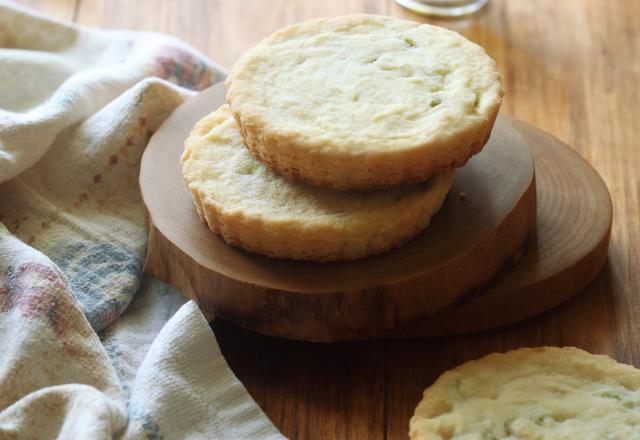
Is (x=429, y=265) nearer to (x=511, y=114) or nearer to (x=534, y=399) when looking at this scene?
(x=534, y=399)

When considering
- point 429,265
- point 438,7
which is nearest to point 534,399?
point 429,265

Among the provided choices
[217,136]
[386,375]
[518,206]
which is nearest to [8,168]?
[217,136]

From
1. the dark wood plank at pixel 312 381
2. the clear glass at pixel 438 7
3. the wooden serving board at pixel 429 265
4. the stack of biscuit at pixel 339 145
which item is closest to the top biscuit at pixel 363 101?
the stack of biscuit at pixel 339 145

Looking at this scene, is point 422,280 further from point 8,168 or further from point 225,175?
point 8,168

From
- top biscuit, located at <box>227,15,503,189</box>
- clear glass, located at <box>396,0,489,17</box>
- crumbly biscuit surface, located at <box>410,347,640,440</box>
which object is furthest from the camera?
clear glass, located at <box>396,0,489,17</box>

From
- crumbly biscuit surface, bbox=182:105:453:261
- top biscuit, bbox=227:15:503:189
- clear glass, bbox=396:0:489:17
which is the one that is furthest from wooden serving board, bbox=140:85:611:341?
clear glass, bbox=396:0:489:17

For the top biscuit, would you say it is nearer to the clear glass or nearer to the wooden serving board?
the wooden serving board
